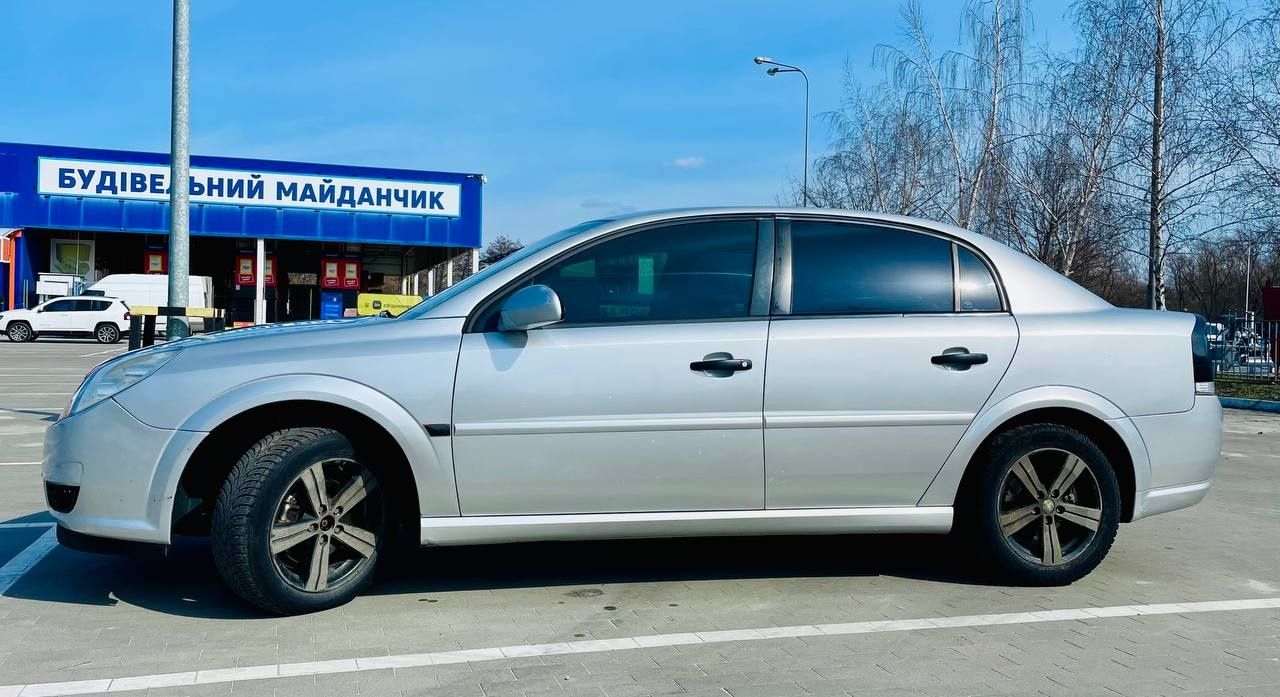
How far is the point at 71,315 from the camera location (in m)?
32.3

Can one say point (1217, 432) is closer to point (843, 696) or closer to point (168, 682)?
point (843, 696)

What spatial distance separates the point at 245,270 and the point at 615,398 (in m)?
39.2

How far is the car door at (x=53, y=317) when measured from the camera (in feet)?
106

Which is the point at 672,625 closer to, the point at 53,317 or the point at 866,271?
the point at 866,271

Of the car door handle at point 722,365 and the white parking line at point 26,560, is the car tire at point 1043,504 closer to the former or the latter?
the car door handle at point 722,365

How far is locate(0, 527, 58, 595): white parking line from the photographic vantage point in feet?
15.6

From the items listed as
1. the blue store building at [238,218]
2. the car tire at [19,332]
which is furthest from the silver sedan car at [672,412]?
the blue store building at [238,218]

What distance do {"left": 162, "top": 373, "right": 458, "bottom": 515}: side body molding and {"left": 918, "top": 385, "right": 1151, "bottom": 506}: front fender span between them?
2.08 m

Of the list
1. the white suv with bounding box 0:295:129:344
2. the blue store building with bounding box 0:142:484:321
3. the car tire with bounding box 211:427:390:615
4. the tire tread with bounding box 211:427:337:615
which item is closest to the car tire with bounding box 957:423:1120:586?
the car tire with bounding box 211:427:390:615

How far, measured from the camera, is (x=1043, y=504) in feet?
15.5

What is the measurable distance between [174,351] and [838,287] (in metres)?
2.78

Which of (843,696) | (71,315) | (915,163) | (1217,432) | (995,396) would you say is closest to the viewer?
(843,696)

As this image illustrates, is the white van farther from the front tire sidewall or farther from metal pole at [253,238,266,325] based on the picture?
the front tire sidewall

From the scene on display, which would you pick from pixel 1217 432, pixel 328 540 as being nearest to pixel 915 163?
pixel 1217 432
